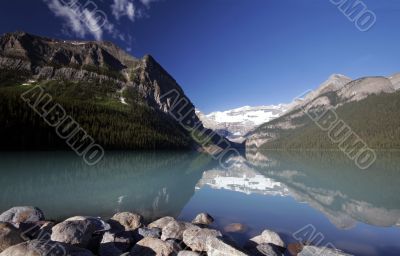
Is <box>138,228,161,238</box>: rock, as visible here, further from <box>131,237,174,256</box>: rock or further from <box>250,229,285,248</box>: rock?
<box>250,229,285,248</box>: rock

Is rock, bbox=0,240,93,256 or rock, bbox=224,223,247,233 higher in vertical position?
rock, bbox=224,223,247,233

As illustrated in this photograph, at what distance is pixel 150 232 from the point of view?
16.2 m

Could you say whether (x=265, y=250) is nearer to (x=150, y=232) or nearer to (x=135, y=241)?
(x=150, y=232)

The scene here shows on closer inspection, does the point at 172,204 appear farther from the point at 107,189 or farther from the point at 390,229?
the point at 390,229

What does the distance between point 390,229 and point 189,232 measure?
1404cm

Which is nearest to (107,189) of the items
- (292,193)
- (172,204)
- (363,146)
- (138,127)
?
(172,204)

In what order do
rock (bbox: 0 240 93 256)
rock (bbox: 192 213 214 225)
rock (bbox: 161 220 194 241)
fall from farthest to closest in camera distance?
rock (bbox: 192 213 214 225) → rock (bbox: 161 220 194 241) → rock (bbox: 0 240 93 256)

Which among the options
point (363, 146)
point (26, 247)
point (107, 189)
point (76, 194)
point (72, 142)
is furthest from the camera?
point (363, 146)

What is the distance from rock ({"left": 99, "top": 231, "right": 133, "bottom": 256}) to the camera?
12.7 metres

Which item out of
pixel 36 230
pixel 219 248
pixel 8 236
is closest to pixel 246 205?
pixel 219 248

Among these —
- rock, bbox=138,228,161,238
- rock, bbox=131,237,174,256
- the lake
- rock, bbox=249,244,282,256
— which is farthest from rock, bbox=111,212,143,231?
rock, bbox=249,244,282,256

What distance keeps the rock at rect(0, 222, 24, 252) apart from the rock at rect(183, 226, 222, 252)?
6.83 meters

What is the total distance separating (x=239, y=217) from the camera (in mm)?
23469

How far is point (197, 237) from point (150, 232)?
127 inches
